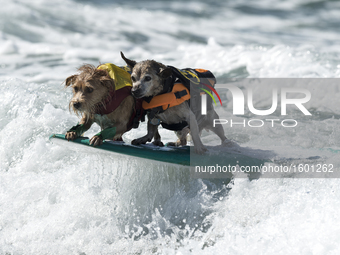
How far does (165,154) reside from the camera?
3.63 metres

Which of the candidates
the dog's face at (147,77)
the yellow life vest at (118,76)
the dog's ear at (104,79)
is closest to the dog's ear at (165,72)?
the dog's face at (147,77)

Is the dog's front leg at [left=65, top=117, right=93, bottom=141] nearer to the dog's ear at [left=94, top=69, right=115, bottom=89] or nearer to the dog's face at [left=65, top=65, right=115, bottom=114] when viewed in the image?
the dog's face at [left=65, top=65, right=115, bottom=114]

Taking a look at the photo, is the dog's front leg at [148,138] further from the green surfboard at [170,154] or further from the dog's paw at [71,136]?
the dog's paw at [71,136]

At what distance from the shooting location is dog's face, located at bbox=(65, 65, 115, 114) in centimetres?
306

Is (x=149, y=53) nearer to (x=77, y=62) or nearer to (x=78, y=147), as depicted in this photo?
(x=77, y=62)

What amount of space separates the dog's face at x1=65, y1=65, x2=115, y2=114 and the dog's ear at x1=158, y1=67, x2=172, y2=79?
442 mm

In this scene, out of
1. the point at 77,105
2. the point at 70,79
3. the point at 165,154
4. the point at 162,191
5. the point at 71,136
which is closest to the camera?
the point at 77,105

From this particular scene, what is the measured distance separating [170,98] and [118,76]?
51 cm

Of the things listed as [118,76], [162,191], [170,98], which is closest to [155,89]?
[170,98]

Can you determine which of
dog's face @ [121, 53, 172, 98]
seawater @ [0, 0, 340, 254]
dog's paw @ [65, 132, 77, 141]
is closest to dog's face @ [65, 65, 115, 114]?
dog's face @ [121, 53, 172, 98]

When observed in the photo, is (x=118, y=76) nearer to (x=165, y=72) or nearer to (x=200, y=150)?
(x=165, y=72)

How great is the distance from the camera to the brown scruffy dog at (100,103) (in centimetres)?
309

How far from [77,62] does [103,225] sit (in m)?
9.02

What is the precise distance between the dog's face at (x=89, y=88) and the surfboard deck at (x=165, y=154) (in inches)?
17.3
